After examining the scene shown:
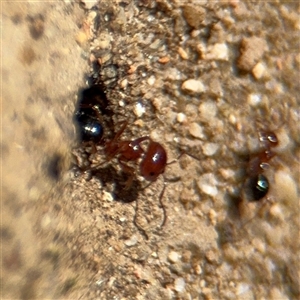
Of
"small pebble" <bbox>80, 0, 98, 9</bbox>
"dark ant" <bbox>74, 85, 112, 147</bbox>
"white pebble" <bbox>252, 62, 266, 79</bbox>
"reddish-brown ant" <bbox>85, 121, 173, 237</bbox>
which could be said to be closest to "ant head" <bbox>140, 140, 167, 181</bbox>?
"reddish-brown ant" <bbox>85, 121, 173, 237</bbox>

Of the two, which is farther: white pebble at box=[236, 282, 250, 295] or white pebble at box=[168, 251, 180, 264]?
white pebble at box=[168, 251, 180, 264]

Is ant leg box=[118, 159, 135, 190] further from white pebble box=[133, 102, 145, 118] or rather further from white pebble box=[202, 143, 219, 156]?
white pebble box=[202, 143, 219, 156]

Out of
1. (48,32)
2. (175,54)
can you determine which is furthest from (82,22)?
(175,54)

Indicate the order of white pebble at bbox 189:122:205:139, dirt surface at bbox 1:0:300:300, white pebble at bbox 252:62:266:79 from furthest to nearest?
1. white pebble at bbox 189:122:205:139
2. white pebble at bbox 252:62:266:79
3. dirt surface at bbox 1:0:300:300

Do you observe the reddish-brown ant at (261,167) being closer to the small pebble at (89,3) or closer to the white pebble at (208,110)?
the white pebble at (208,110)

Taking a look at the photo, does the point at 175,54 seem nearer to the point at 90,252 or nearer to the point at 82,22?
the point at 82,22

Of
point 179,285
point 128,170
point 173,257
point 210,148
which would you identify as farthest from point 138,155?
point 179,285
